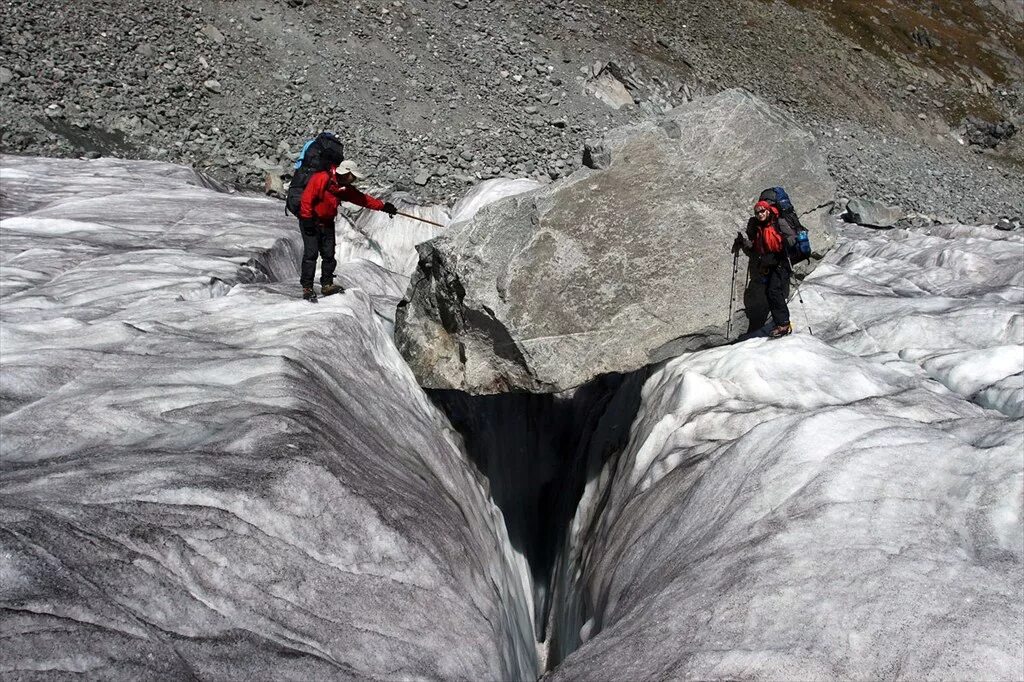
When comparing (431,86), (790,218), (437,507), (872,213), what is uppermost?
(431,86)

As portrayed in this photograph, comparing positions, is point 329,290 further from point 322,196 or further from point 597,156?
point 597,156

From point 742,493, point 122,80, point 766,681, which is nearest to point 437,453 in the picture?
point 742,493

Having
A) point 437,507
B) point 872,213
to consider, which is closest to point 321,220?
point 437,507

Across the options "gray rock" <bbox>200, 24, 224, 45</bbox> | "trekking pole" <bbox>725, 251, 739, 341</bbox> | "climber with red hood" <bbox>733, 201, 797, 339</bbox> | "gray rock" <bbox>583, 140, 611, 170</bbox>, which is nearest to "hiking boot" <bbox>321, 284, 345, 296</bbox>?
"gray rock" <bbox>583, 140, 611, 170</bbox>

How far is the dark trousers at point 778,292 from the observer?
30.8 ft

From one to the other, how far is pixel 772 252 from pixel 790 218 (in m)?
0.50

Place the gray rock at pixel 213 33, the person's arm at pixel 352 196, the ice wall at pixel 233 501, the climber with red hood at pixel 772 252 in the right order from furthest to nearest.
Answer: the gray rock at pixel 213 33
the person's arm at pixel 352 196
the climber with red hood at pixel 772 252
the ice wall at pixel 233 501

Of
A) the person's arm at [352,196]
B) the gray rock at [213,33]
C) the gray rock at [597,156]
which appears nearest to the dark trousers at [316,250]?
the person's arm at [352,196]

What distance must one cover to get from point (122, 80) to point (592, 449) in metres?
22.5

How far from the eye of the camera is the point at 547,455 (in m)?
12.0

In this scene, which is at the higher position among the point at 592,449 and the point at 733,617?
the point at 733,617

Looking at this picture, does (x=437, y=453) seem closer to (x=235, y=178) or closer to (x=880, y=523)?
(x=880, y=523)

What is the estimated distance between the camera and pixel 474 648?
230 inches

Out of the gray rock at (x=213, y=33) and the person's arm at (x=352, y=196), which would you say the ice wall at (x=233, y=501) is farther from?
the gray rock at (x=213, y=33)
